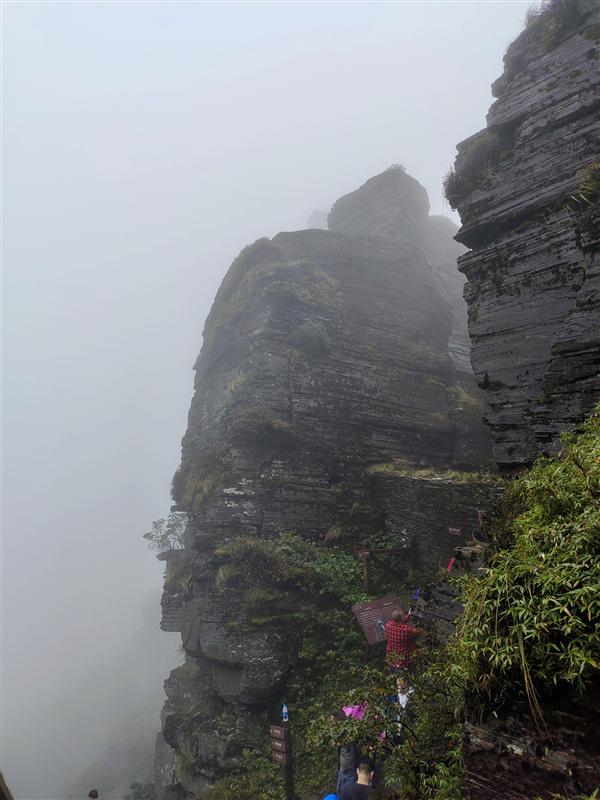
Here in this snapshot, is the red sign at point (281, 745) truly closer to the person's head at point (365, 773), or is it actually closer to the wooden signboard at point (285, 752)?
the wooden signboard at point (285, 752)

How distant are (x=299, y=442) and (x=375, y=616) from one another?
716cm

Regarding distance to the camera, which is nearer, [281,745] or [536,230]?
[281,745]

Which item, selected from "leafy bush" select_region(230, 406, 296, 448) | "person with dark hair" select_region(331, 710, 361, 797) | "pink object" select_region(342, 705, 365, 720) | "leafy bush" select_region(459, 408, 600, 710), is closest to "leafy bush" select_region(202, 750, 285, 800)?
"person with dark hair" select_region(331, 710, 361, 797)

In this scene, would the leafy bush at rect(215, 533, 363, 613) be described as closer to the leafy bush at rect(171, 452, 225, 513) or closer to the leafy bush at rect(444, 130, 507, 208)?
the leafy bush at rect(171, 452, 225, 513)

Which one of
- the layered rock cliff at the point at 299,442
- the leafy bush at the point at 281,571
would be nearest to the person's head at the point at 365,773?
the layered rock cliff at the point at 299,442

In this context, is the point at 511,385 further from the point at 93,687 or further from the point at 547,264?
the point at 93,687

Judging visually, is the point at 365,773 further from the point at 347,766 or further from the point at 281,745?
the point at 281,745

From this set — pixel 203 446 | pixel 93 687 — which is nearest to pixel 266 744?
pixel 203 446

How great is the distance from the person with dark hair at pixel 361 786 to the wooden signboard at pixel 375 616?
13.5ft

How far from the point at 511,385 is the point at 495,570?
271 inches

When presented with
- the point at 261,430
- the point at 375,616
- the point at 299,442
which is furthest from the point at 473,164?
the point at 375,616

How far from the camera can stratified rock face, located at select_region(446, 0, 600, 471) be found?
26.9ft

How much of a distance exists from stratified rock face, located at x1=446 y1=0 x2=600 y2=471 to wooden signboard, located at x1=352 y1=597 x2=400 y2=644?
190 inches

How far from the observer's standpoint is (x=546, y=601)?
11.3 feet
